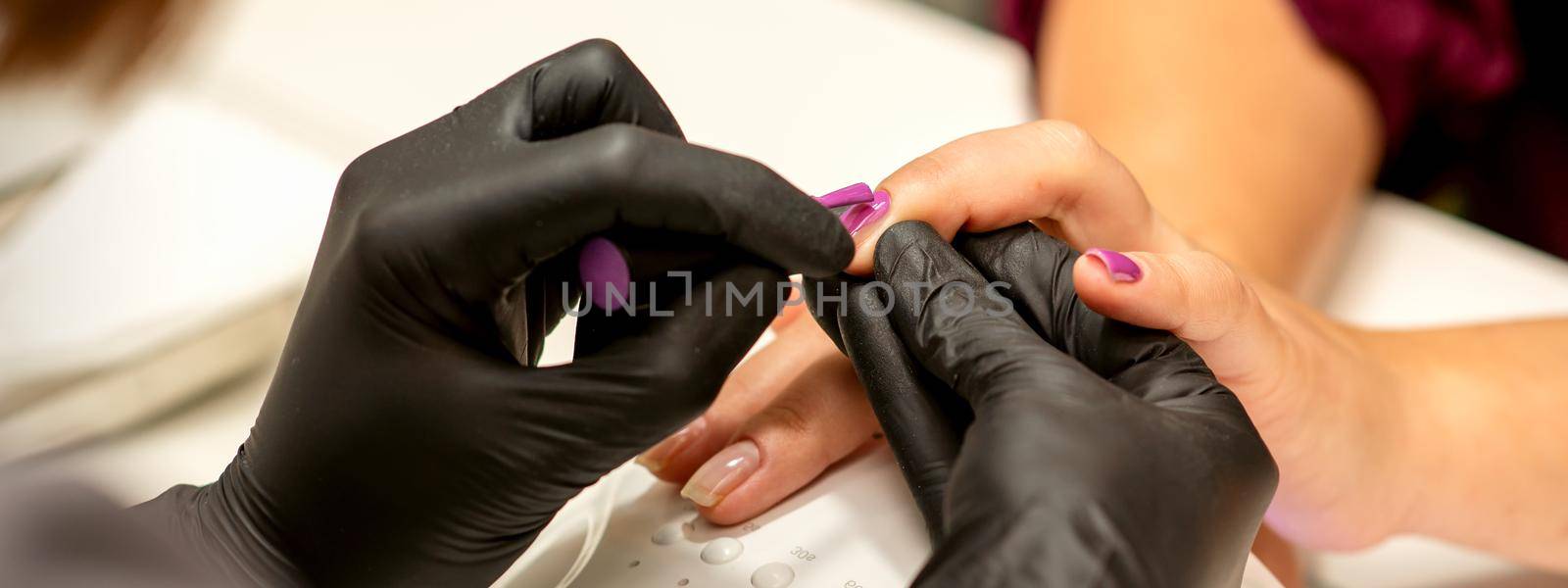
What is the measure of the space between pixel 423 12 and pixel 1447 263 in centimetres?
97

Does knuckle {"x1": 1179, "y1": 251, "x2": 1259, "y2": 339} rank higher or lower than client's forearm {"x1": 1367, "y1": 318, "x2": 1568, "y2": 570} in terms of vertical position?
higher

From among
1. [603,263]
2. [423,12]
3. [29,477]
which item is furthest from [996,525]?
[423,12]

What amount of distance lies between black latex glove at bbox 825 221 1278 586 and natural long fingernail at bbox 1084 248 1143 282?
0.10 ft

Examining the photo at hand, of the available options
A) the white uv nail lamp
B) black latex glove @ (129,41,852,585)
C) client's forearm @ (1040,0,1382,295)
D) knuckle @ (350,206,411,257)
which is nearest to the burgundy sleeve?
client's forearm @ (1040,0,1382,295)

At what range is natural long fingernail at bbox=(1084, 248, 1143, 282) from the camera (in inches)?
20.6

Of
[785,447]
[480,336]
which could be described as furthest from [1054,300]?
[480,336]

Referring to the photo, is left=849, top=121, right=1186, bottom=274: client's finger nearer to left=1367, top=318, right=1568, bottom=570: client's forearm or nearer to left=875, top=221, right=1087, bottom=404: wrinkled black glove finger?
left=875, top=221, right=1087, bottom=404: wrinkled black glove finger

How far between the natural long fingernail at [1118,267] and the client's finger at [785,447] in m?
0.18

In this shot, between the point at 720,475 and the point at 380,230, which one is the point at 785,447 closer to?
the point at 720,475

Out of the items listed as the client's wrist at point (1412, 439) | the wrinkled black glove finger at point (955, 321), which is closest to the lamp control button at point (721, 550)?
the wrinkled black glove finger at point (955, 321)

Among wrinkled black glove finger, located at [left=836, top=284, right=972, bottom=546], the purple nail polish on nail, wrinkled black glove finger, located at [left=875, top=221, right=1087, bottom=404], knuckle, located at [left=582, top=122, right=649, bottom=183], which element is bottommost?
wrinkled black glove finger, located at [left=836, top=284, right=972, bottom=546]

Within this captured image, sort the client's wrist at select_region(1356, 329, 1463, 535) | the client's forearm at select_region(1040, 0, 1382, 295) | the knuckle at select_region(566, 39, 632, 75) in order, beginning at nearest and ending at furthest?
the knuckle at select_region(566, 39, 632, 75) < the client's wrist at select_region(1356, 329, 1463, 535) < the client's forearm at select_region(1040, 0, 1382, 295)

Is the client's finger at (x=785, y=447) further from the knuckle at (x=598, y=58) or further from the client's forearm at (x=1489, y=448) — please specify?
the client's forearm at (x=1489, y=448)

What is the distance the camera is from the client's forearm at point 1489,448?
75 cm
